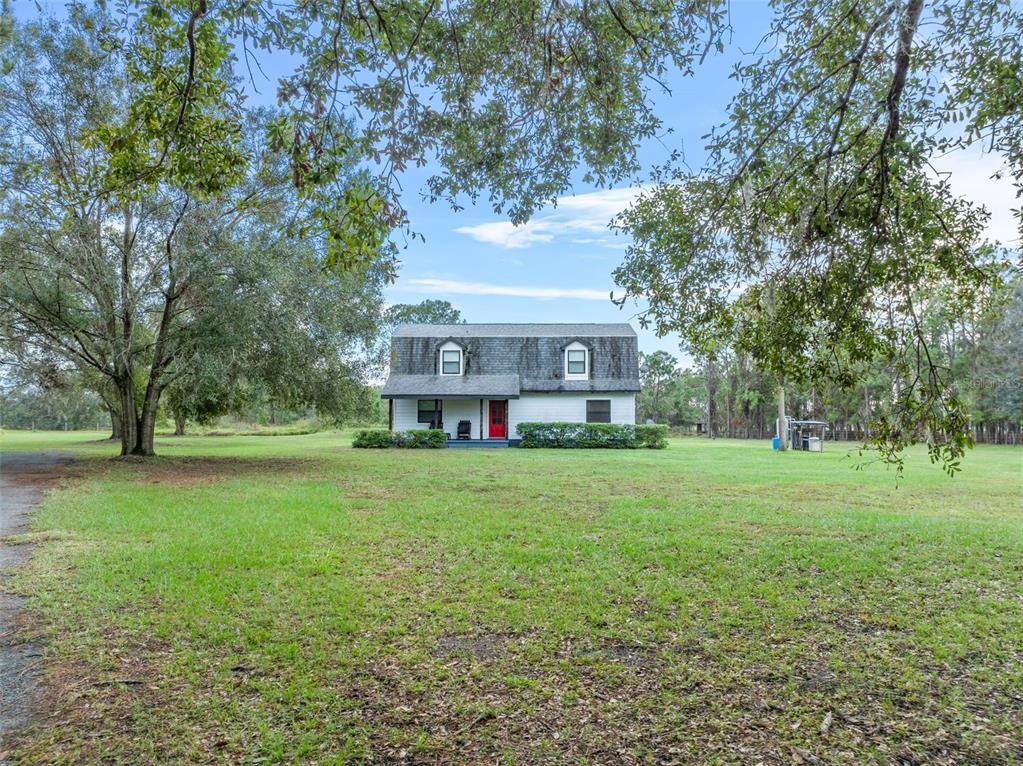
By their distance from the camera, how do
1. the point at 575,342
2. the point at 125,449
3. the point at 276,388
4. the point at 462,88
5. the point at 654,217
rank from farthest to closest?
the point at 575,342 < the point at 125,449 < the point at 276,388 < the point at 654,217 < the point at 462,88

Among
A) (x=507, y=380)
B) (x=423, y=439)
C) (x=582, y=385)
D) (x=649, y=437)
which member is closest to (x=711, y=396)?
(x=582, y=385)

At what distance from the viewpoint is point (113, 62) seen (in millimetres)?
→ 12883

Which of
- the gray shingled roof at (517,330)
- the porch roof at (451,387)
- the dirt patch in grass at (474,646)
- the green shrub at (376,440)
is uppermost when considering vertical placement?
the gray shingled roof at (517,330)

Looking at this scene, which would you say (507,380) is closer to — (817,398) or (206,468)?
(817,398)

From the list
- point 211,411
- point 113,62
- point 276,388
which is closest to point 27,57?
point 113,62

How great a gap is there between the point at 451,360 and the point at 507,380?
2860 millimetres

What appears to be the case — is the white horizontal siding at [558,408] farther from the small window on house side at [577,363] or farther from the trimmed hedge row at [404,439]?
the trimmed hedge row at [404,439]

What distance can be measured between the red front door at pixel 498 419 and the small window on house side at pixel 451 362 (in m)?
2.36

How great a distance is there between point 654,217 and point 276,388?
1149 centimetres

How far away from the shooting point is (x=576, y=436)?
23.0m

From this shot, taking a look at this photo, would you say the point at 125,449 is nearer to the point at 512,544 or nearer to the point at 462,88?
the point at 512,544

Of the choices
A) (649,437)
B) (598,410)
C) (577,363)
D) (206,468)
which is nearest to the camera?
(206,468)

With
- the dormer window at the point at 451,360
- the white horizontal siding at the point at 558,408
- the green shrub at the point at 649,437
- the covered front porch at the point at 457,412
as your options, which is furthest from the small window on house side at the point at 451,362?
the green shrub at the point at 649,437

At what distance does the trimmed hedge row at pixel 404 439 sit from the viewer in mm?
22547
